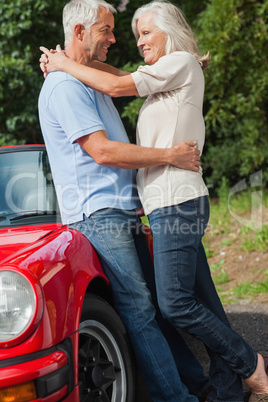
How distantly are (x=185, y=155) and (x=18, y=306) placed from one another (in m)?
1.10

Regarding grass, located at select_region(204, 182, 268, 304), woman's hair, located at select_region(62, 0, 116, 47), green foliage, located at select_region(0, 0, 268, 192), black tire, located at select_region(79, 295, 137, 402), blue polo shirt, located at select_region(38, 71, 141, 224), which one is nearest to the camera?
black tire, located at select_region(79, 295, 137, 402)

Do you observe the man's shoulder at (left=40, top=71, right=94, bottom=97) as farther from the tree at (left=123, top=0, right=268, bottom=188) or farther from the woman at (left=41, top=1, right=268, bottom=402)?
the tree at (left=123, top=0, right=268, bottom=188)

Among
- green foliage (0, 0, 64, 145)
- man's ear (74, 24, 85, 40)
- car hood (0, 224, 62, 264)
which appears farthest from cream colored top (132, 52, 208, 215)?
green foliage (0, 0, 64, 145)

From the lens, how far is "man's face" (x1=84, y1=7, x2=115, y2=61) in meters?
2.71

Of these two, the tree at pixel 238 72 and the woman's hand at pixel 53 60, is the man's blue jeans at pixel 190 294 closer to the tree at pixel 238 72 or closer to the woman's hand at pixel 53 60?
the woman's hand at pixel 53 60

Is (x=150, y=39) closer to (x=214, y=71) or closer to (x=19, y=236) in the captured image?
(x=19, y=236)

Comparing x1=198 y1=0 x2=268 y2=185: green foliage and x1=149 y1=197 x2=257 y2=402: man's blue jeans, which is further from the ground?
x1=198 y1=0 x2=268 y2=185: green foliage

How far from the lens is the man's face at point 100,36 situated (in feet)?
8.90

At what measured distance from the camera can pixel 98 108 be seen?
2.71 meters

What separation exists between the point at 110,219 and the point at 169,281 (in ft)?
1.37

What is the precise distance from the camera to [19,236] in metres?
2.66

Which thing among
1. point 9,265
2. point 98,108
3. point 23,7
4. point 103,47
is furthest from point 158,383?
point 23,7

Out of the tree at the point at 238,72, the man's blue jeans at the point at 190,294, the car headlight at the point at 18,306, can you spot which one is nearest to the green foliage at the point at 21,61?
the tree at the point at 238,72

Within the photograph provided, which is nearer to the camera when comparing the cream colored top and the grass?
the cream colored top
